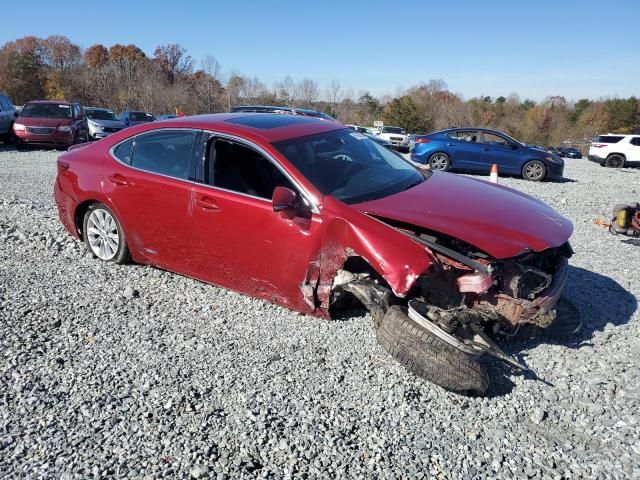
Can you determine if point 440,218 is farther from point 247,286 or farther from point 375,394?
point 247,286

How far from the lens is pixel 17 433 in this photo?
2.70 m

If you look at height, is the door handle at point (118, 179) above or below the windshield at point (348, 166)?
below

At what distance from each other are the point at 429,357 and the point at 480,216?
1120 mm

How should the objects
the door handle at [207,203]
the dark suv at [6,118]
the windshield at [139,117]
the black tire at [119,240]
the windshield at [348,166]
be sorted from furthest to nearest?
1. the windshield at [139,117]
2. the dark suv at [6,118]
3. the black tire at [119,240]
4. the door handle at [207,203]
5. the windshield at [348,166]

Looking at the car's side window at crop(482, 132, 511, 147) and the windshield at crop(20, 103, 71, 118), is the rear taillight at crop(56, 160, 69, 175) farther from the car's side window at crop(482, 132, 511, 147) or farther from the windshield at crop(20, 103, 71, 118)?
the car's side window at crop(482, 132, 511, 147)

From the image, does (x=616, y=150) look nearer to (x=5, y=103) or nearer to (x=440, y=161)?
(x=440, y=161)

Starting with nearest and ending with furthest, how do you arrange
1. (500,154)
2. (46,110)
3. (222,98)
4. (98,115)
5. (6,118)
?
(500,154) < (46,110) < (6,118) < (98,115) < (222,98)

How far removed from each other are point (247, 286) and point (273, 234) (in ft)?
1.94

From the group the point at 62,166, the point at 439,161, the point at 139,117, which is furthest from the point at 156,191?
the point at 139,117

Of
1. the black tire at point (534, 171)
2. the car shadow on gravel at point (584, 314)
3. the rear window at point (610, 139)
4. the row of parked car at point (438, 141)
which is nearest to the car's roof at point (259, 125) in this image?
the car shadow on gravel at point (584, 314)

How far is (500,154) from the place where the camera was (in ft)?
49.3

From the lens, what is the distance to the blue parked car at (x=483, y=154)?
1462cm

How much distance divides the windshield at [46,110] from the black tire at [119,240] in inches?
507

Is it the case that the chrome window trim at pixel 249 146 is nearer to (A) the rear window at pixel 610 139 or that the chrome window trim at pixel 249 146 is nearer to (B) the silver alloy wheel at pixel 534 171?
(B) the silver alloy wheel at pixel 534 171
